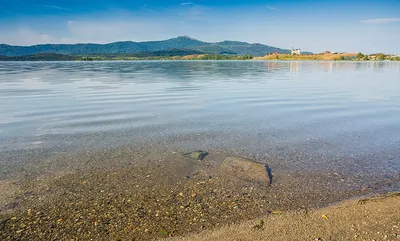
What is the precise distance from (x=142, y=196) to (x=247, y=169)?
361 cm

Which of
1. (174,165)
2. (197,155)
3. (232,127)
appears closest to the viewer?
(174,165)

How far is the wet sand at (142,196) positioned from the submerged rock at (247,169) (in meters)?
0.29

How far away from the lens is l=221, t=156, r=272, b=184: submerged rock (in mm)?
9055

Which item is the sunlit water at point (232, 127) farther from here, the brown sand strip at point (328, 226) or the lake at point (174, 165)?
the brown sand strip at point (328, 226)

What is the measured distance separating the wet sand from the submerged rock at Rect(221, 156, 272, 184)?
0.96ft

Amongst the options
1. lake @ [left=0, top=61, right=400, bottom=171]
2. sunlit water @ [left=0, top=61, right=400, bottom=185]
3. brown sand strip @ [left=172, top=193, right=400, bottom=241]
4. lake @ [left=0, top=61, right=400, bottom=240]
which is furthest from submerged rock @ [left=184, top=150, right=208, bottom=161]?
brown sand strip @ [left=172, top=193, right=400, bottom=241]

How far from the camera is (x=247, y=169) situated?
31.4ft

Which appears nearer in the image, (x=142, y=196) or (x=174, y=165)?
(x=142, y=196)

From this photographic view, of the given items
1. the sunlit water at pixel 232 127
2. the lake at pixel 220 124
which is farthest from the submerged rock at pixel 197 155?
the lake at pixel 220 124

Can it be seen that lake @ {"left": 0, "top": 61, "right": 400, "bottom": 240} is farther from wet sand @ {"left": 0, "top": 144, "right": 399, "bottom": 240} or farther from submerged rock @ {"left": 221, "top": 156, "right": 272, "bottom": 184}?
submerged rock @ {"left": 221, "top": 156, "right": 272, "bottom": 184}

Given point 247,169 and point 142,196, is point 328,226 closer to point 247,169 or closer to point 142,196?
point 247,169

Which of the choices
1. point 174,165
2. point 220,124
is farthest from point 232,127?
point 174,165

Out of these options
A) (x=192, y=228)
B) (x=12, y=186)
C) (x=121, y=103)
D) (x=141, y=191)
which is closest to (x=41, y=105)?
(x=121, y=103)

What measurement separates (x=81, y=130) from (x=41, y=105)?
1051 centimetres
